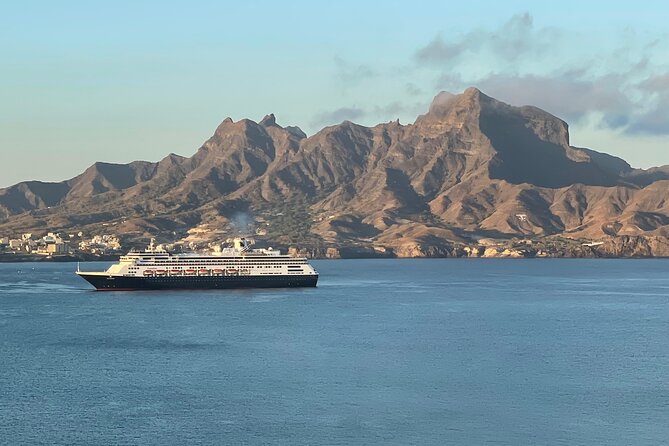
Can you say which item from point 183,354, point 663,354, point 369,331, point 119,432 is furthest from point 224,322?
point 119,432

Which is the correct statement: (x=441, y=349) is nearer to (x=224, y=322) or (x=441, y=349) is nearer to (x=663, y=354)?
(x=663, y=354)

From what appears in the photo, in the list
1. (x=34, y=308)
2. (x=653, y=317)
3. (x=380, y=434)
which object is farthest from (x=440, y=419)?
(x=34, y=308)

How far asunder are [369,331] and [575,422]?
196 ft

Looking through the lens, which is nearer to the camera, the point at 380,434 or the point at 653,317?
the point at 380,434

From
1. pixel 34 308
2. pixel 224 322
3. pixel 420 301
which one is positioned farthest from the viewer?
pixel 420 301

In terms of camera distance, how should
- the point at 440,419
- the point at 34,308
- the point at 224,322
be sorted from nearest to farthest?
the point at 440,419 < the point at 224,322 < the point at 34,308

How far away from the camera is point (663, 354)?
370 feet

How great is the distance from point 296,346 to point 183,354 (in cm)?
1435

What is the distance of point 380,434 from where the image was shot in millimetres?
73812

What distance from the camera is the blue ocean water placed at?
247ft

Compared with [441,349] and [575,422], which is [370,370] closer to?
[441,349]

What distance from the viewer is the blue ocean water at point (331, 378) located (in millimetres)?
75438

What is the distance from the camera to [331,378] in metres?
95.9

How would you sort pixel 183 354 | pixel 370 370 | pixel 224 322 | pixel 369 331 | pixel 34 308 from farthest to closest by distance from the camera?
1. pixel 34 308
2. pixel 224 322
3. pixel 369 331
4. pixel 183 354
5. pixel 370 370
